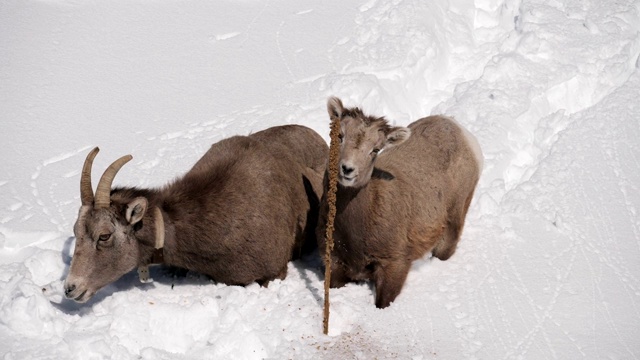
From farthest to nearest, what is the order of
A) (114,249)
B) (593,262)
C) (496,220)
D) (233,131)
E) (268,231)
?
(233,131) < (496,220) < (593,262) < (268,231) < (114,249)

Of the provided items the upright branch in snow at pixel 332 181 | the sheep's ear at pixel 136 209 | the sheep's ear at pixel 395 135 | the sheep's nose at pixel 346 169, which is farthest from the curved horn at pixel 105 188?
the sheep's ear at pixel 395 135

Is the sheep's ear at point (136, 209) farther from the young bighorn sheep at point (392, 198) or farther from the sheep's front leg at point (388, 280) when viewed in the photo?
the sheep's front leg at point (388, 280)

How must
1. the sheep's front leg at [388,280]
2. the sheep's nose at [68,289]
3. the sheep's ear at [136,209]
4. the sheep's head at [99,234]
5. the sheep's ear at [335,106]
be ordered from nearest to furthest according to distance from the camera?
the sheep's nose at [68,289] < the sheep's head at [99,234] < the sheep's ear at [136,209] < the sheep's ear at [335,106] < the sheep's front leg at [388,280]

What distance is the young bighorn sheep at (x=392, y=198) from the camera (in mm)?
7062

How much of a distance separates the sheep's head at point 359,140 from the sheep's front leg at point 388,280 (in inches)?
39.4

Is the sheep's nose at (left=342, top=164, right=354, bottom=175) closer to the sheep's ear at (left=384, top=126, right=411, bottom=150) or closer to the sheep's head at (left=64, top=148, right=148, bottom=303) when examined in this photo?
the sheep's ear at (left=384, top=126, right=411, bottom=150)

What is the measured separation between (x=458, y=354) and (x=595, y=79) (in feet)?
22.7

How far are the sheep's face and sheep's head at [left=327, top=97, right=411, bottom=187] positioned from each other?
2.25 meters

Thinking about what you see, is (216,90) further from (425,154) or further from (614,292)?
(614,292)

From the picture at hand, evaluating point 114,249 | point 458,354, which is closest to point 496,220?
point 458,354

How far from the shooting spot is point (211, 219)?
7156mm

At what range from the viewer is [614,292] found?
7777mm

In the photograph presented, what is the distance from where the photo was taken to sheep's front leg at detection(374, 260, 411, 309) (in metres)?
7.41

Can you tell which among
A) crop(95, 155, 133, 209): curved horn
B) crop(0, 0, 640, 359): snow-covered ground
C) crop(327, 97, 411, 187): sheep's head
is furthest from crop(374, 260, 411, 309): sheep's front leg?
crop(95, 155, 133, 209): curved horn
